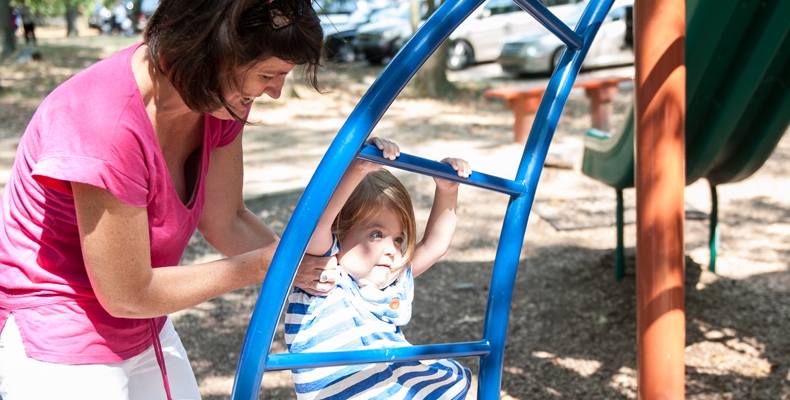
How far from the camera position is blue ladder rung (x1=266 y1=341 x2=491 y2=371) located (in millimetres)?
1323

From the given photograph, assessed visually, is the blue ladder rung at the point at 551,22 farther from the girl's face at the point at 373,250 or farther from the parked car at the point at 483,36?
the parked car at the point at 483,36

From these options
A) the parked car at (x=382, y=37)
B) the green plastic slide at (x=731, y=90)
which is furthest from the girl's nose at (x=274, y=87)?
the parked car at (x=382, y=37)

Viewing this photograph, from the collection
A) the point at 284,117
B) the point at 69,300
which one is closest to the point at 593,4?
the point at 69,300

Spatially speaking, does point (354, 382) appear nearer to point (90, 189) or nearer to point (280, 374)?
point (90, 189)

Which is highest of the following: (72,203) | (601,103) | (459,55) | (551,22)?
(551,22)

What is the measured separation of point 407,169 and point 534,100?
251 inches

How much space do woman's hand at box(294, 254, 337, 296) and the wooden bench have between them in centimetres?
601

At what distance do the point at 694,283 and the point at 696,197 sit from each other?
1882 millimetres

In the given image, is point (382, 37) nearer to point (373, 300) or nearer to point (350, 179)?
point (373, 300)

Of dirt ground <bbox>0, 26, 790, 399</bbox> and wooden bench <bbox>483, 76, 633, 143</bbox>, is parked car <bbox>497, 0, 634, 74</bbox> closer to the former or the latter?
wooden bench <bbox>483, 76, 633, 143</bbox>

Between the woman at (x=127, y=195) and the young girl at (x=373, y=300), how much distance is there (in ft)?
0.30

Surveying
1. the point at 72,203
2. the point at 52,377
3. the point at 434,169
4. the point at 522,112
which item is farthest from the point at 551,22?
the point at 522,112

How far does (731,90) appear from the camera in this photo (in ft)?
9.84

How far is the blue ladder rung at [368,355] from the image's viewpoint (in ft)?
4.34
